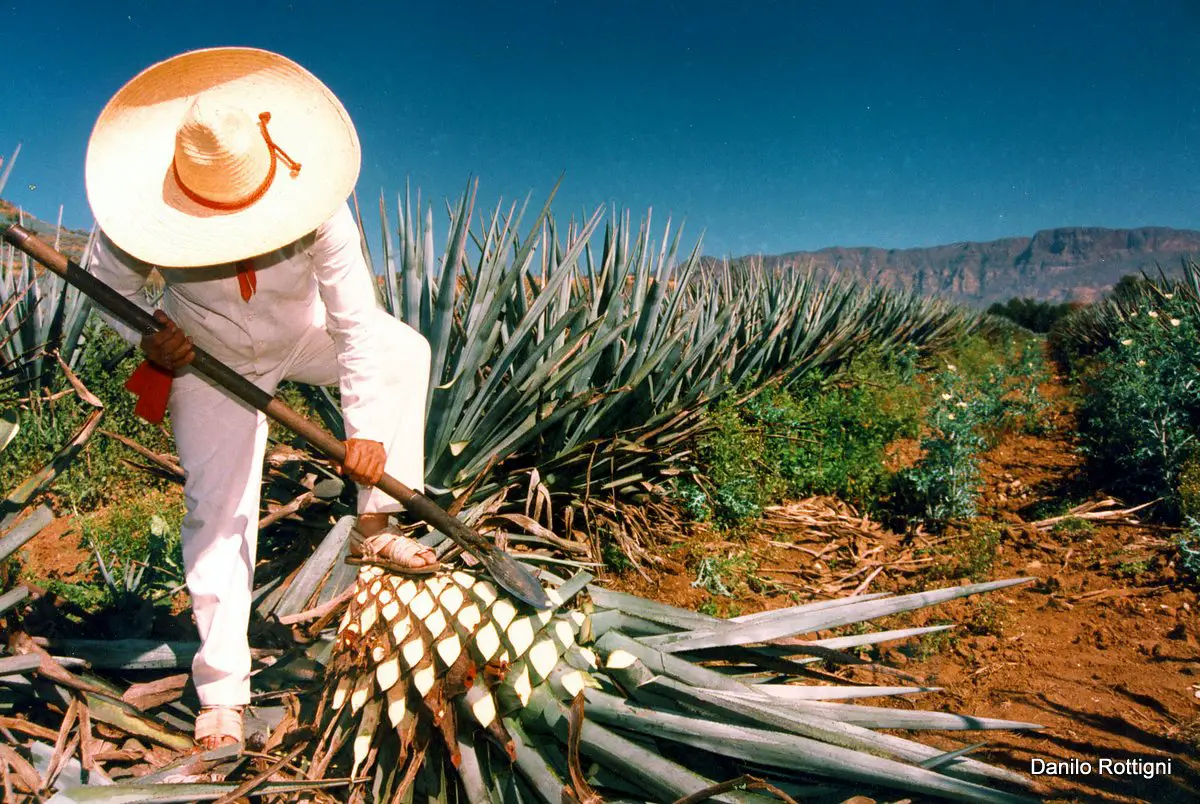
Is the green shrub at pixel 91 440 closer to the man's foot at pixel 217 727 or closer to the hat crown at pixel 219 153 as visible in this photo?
the hat crown at pixel 219 153

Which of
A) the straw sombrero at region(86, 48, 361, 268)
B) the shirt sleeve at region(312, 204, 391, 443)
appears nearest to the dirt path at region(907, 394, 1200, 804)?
the shirt sleeve at region(312, 204, 391, 443)

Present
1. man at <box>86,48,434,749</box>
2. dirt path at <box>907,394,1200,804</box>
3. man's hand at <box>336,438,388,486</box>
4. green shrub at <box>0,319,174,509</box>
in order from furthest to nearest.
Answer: green shrub at <box>0,319,174,509</box>, dirt path at <box>907,394,1200,804</box>, man's hand at <box>336,438,388,486</box>, man at <box>86,48,434,749</box>

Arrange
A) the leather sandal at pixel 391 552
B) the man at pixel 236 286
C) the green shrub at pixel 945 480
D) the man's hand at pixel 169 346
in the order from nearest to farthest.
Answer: the leather sandal at pixel 391 552
the man at pixel 236 286
the man's hand at pixel 169 346
the green shrub at pixel 945 480

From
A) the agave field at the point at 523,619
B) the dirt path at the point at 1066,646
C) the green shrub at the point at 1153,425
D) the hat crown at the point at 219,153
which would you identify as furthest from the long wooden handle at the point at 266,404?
the green shrub at the point at 1153,425

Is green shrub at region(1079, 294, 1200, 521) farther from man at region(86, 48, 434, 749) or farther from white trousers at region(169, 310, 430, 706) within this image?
man at region(86, 48, 434, 749)

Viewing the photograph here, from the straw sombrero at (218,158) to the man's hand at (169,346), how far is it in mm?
236

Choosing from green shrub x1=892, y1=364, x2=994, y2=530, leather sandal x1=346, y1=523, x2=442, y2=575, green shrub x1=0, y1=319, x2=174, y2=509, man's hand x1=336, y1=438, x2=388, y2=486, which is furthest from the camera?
green shrub x1=0, y1=319, x2=174, y2=509

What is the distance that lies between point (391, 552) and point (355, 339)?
0.67 m

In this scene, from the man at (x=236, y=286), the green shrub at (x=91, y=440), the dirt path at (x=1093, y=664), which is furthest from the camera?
the green shrub at (x=91, y=440)

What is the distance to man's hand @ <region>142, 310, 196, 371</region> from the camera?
1854 mm

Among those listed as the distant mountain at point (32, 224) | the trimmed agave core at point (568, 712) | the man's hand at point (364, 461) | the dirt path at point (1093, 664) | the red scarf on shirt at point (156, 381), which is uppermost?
the distant mountain at point (32, 224)

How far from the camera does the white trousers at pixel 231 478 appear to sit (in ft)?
5.98

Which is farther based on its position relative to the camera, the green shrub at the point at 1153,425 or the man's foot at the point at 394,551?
the green shrub at the point at 1153,425

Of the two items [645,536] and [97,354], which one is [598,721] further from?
[97,354]
